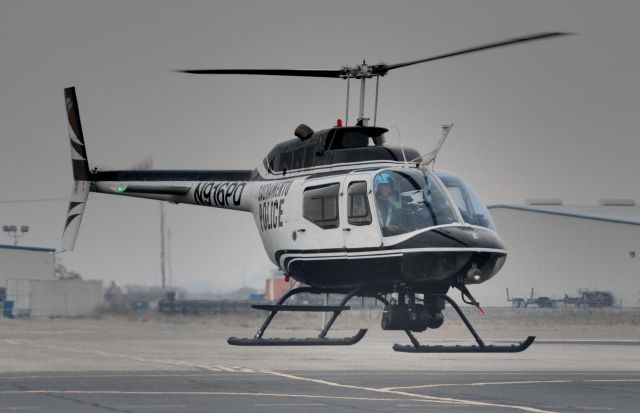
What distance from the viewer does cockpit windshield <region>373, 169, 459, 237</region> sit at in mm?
24047

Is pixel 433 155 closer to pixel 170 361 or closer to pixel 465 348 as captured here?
pixel 465 348

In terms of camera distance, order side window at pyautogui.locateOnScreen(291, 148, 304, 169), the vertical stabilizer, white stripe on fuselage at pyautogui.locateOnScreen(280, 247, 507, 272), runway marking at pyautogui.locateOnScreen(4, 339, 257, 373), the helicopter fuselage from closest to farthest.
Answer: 1. white stripe on fuselage at pyautogui.locateOnScreen(280, 247, 507, 272)
2. the helicopter fuselage
3. side window at pyautogui.locateOnScreen(291, 148, 304, 169)
4. the vertical stabilizer
5. runway marking at pyautogui.locateOnScreen(4, 339, 257, 373)

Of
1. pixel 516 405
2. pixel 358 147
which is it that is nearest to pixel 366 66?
pixel 358 147

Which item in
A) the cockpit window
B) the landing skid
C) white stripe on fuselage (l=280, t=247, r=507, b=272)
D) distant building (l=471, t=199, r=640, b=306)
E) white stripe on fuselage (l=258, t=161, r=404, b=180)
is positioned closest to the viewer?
white stripe on fuselage (l=280, t=247, r=507, b=272)

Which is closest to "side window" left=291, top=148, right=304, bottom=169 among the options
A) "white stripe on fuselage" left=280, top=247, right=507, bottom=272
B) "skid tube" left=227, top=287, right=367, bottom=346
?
"white stripe on fuselage" left=280, top=247, right=507, bottom=272

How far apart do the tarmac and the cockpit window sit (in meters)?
4.11

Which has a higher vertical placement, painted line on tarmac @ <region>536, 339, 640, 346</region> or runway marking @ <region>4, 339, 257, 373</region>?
painted line on tarmac @ <region>536, 339, 640, 346</region>

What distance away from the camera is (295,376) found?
36.5 metres

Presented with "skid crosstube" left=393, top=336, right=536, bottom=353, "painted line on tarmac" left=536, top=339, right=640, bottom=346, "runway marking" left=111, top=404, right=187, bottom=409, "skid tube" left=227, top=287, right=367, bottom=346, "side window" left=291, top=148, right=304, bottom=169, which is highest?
"side window" left=291, top=148, right=304, bottom=169

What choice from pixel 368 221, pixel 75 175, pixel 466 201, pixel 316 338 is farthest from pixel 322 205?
pixel 75 175

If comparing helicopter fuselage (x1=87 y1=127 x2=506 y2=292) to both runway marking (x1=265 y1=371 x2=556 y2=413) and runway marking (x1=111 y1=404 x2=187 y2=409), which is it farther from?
runway marking (x1=111 y1=404 x2=187 y2=409)

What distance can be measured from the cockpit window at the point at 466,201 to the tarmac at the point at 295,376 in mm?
4108

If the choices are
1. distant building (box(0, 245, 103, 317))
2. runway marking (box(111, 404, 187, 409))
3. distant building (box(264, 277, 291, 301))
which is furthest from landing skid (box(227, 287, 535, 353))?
distant building (box(264, 277, 291, 301))

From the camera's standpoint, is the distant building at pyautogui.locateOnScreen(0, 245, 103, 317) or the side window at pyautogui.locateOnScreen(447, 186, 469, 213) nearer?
the side window at pyautogui.locateOnScreen(447, 186, 469, 213)
